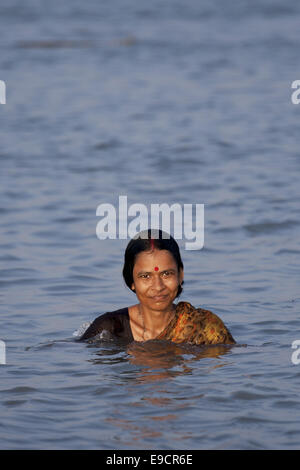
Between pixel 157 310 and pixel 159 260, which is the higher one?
pixel 159 260

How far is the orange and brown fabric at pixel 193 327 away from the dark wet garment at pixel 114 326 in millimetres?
236

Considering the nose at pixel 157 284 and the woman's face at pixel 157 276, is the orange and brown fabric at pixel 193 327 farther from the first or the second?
the nose at pixel 157 284

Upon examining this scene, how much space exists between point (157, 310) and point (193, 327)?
0.29 meters

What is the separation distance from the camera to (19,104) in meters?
20.9

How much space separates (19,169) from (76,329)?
281 inches

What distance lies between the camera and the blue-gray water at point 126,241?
5.89 m

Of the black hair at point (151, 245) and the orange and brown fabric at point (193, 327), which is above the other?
the black hair at point (151, 245)

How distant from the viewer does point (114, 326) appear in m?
7.05

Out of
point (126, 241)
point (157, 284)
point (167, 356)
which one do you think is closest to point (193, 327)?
point (167, 356)

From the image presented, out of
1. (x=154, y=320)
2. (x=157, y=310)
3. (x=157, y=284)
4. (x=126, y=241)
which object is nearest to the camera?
(x=157, y=284)

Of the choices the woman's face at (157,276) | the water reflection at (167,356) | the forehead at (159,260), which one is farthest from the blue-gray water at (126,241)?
the forehead at (159,260)

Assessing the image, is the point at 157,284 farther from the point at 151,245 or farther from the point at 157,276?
the point at 151,245

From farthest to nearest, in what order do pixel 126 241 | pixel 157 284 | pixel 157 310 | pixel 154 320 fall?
pixel 126 241
pixel 154 320
pixel 157 310
pixel 157 284

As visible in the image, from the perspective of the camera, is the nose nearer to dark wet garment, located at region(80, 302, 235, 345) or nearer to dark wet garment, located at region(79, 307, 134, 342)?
dark wet garment, located at region(80, 302, 235, 345)
